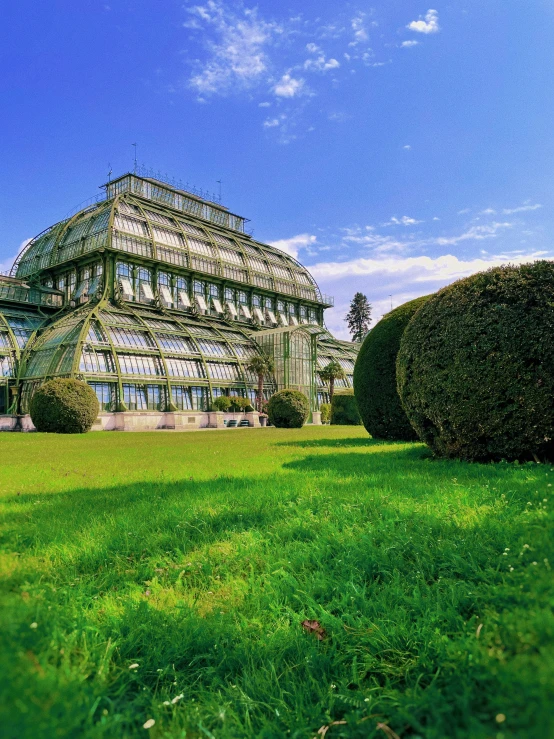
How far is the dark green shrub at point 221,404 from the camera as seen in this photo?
1601 inches

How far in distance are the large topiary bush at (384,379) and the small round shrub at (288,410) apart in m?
17.4

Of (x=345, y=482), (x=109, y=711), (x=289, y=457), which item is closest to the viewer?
(x=109, y=711)

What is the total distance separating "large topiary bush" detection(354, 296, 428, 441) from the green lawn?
7.65m

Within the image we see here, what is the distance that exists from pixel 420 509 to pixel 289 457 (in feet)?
18.4

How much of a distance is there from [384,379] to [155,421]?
26.7 meters

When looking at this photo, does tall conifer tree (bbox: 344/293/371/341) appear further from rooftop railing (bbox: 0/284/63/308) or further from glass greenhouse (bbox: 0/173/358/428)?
rooftop railing (bbox: 0/284/63/308)

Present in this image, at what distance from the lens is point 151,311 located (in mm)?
46250

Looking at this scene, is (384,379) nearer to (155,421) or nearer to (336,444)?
(336,444)

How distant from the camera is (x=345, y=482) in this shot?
6.18m

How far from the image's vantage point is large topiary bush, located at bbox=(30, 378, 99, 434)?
84.3 ft

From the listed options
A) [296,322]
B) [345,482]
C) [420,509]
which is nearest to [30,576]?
[420,509]

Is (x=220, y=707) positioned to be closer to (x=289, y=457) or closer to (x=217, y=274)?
(x=289, y=457)

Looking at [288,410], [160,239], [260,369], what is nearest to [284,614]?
[288,410]

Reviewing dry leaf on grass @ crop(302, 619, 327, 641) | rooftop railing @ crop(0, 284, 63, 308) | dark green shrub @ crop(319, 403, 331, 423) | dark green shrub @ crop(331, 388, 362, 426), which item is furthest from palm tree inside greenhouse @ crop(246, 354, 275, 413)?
dry leaf on grass @ crop(302, 619, 327, 641)
